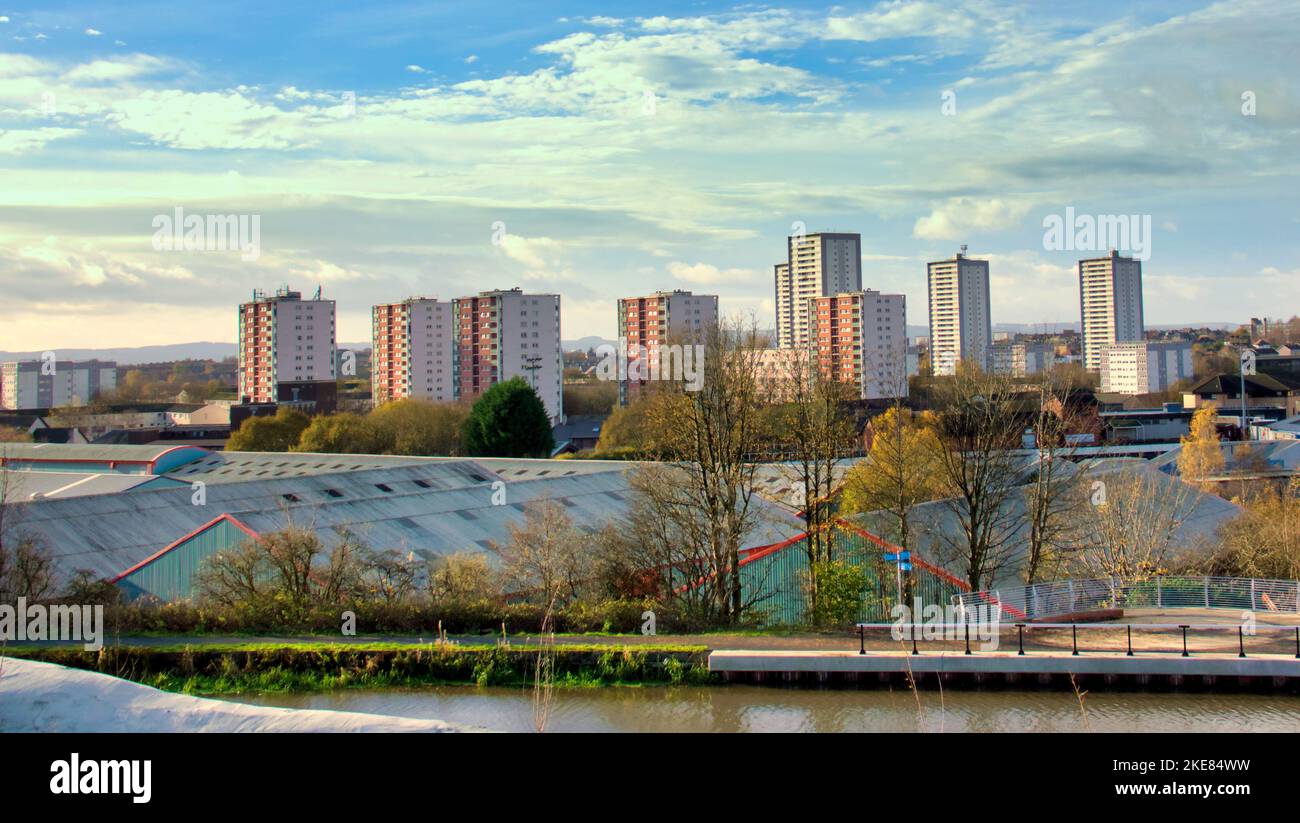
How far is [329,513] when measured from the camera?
22688mm

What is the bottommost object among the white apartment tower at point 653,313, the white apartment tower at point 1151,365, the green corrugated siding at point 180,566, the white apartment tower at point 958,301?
the green corrugated siding at point 180,566

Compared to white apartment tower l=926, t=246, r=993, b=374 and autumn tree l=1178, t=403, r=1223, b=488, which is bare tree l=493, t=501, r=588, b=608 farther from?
white apartment tower l=926, t=246, r=993, b=374

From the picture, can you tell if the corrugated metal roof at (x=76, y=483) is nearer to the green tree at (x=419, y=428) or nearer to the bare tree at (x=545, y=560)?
the bare tree at (x=545, y=560)

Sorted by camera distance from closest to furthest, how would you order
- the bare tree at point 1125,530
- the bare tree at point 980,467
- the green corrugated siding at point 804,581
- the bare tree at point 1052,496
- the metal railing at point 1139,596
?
the metal railing at point 1139,596
the green corrugated siding at point 804,581
the bare tree at point 980,467
the bare tree at point 1052,496
the bare tree at point 1125,530

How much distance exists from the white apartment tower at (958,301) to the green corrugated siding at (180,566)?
15422 centimetres

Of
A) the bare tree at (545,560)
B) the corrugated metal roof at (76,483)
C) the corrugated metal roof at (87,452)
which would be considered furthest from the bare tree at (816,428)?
the corrugated metal roof at (87,452)

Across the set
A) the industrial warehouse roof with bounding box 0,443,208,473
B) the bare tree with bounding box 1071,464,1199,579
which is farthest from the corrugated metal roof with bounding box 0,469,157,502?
the bare tree with bounding box 1071,464,1199,579

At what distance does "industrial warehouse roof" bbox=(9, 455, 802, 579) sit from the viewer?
67.8ft

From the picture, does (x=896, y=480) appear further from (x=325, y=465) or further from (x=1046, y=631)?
(x=325, y=465)

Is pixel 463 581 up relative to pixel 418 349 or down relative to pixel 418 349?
down

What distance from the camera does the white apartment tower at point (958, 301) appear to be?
166 meters

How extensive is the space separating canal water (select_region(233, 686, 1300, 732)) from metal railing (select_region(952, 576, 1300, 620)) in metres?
4.08

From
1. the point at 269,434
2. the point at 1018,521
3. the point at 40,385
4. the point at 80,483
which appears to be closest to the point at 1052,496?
the point at 1018,521

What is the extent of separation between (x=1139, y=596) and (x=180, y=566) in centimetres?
1786
